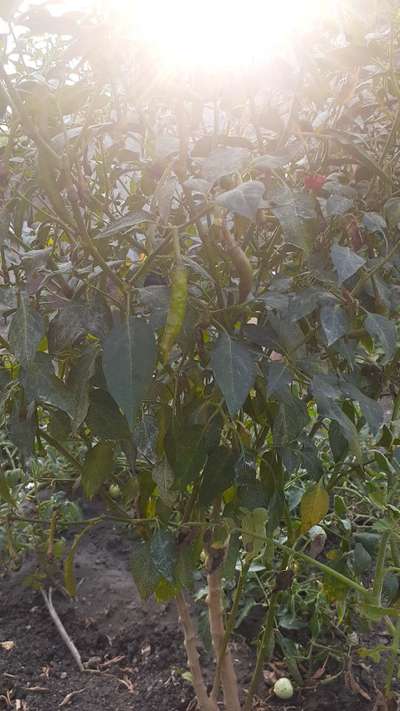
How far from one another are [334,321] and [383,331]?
5 cm

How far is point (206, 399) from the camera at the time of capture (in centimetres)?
88

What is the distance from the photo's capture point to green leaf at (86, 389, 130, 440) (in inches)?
31.7

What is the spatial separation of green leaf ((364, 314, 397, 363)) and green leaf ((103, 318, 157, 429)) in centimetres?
23

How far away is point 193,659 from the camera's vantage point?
1.27 m

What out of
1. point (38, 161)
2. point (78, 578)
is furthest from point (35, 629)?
point (38, 161)

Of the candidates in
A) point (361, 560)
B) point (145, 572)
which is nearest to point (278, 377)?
point (145, 572)

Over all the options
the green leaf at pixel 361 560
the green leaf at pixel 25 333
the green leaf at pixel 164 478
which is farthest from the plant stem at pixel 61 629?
the green leaf at pixel 25 333

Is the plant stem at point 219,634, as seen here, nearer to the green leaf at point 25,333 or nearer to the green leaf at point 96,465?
the green leaf at point 96,465

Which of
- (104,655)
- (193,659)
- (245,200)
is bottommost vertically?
(104,655)

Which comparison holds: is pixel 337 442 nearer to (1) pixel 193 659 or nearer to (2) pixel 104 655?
(1) pixel 193 659

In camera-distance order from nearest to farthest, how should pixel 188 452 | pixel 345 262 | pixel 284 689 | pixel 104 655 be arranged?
pixel 345 262
pixel 188 452
pixel 284 689
pixel 104 655

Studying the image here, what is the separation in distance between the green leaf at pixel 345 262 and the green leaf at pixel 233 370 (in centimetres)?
11

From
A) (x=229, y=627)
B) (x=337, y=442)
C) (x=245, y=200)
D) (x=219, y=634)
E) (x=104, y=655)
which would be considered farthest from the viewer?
(x=104, y=655)

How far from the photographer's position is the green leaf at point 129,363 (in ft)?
2.12
